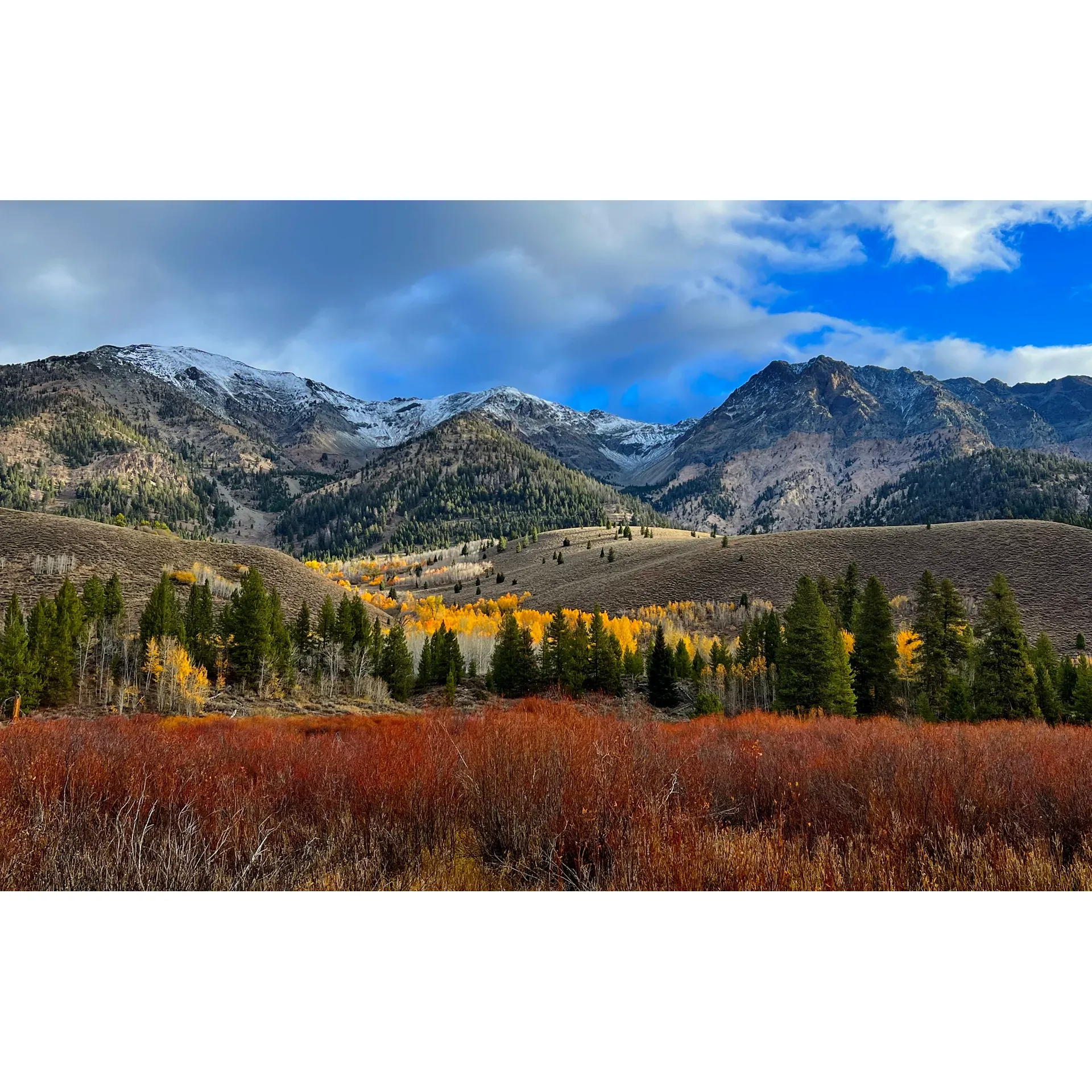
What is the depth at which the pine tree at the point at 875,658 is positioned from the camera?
4153 cm

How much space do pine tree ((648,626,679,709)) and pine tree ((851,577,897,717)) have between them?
1398 cm

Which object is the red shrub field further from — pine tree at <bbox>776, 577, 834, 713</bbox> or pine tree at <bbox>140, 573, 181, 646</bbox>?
pine tree at <bbox>140, 573, 181, 646</bbox>

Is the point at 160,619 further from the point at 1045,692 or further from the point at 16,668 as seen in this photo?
the point at 1045,692

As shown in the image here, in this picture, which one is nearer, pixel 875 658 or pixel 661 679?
pixel 875 658

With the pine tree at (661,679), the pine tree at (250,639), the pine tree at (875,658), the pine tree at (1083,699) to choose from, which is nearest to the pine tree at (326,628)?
the pine tree at (250,639)

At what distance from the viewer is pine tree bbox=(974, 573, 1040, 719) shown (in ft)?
105

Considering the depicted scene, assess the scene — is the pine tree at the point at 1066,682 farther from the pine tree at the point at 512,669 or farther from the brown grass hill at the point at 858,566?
the pine tree at the point at 512,669

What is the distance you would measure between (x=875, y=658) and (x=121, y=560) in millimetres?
65414

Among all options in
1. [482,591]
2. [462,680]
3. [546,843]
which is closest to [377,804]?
[546,843]

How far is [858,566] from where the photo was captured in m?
101

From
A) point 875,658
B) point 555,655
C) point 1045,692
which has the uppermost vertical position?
point 875,658

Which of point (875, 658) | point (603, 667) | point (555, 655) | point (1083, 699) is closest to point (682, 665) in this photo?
point (603, 667)
